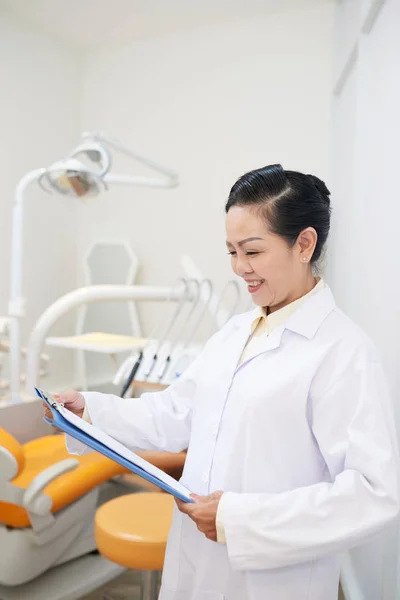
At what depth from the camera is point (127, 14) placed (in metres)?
3.32

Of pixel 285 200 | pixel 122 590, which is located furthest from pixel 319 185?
pixel 122 590

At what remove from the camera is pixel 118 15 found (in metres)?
3.34

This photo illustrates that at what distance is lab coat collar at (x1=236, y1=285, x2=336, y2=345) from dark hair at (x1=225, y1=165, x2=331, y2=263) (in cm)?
12

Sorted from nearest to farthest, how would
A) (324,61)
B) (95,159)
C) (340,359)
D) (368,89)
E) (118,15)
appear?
(340,359), (368,89), (95,159), (324,61), (118,15)

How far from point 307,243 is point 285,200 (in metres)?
0.09

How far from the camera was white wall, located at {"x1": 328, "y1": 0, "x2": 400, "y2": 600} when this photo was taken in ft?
5.20

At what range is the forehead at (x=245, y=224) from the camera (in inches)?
40.9

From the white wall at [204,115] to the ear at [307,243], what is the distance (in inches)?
87.9

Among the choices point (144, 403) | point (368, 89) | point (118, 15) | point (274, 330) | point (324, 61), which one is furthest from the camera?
point (118, 15)

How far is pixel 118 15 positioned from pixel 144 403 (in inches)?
112

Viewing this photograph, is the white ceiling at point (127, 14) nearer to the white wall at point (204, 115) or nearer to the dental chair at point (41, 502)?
the white wall at point (204, 115)

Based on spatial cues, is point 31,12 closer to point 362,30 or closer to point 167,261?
point 167,261

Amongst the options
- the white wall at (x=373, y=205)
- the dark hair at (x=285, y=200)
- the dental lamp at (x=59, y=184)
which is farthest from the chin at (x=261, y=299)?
the dental lamp at (x=59, y=184)

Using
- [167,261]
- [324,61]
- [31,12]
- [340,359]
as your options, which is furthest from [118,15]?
[340,359]
